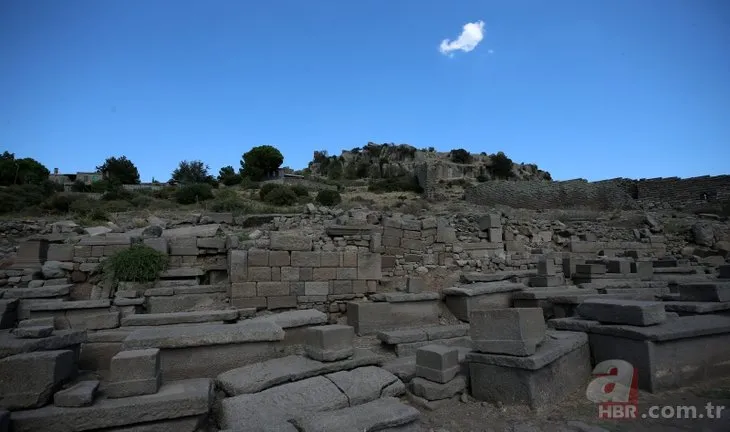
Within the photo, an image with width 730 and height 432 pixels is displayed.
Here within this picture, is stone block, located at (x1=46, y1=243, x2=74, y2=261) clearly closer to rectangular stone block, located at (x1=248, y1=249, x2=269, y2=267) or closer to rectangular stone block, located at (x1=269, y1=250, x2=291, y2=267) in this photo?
rectangular stone block, located at (x1=248, y1=249, x2=269, y2=267)

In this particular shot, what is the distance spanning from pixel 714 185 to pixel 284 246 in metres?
26.4

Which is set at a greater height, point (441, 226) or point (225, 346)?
point (441, 226)

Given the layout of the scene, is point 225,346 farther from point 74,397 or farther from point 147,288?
point 147,288

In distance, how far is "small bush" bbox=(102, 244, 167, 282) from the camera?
8.12 meters

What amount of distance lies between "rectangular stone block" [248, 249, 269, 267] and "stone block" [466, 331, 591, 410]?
15.1 ft

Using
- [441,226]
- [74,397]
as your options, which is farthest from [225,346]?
[441,226]

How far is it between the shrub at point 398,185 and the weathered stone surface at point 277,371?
2969 cm

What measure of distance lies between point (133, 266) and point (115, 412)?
5.18 meters

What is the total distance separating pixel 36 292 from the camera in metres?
7.24

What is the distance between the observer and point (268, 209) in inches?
826

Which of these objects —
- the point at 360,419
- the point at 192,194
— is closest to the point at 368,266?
A: the point at 360,419

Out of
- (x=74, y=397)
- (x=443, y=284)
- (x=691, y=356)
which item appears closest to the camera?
(x=74, y=397)

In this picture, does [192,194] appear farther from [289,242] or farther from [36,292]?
[289,242]

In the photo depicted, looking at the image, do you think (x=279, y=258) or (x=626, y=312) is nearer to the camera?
(x=626, y=312)
